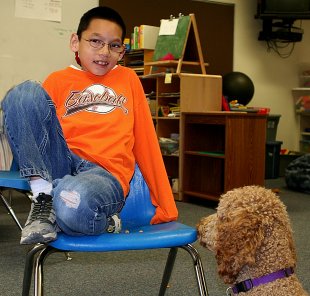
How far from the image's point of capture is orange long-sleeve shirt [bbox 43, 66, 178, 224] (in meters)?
1.59

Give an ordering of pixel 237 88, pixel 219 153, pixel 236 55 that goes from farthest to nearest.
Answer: pixel 236 55 < pixel 237 88 < pixel 219 153

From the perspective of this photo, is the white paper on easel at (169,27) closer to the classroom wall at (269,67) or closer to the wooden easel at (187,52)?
the wooden easel at (187,52)

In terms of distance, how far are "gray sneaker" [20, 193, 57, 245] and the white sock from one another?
0.01 meters

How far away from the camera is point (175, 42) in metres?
4.43

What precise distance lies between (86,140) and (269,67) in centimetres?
546

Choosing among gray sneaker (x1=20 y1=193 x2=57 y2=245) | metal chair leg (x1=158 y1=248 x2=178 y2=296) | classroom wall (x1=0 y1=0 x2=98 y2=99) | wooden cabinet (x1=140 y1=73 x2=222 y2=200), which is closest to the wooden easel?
wooden cabinet (x1=140 y1=73 x2=222 y2=200)

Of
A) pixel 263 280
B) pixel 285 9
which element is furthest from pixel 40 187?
pixel 285 9

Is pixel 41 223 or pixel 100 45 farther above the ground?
pixel 100 45

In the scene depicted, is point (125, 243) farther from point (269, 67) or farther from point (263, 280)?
point (269, 67)

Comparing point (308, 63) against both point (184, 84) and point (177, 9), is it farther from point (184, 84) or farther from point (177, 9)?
point (184, 84)

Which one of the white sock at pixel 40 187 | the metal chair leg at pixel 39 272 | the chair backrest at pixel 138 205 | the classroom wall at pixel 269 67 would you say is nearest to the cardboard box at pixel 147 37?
the classroom wall at pixel 269 67

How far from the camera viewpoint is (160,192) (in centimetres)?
169

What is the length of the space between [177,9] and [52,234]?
4.84m

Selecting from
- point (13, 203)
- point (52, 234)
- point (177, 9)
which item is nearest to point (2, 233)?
point (13, 203)
